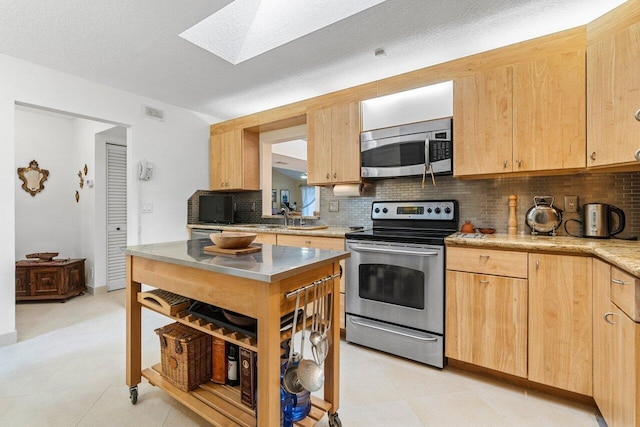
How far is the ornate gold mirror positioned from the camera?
394 centimetres

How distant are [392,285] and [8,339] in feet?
10.3

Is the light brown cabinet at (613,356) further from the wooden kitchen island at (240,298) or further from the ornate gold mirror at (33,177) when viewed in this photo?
the ornate gold mirror at (33,177)

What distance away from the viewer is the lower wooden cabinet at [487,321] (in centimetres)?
179

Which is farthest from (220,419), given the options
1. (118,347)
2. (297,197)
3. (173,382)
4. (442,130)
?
(297,197)

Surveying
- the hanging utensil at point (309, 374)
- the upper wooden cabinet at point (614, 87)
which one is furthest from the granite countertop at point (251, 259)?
the upper wooden cabinet at point (614, 87)

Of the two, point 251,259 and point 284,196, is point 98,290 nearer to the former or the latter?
point 284,196

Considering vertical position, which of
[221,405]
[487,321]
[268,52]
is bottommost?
[221,405]

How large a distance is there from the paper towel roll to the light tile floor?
4.47ft

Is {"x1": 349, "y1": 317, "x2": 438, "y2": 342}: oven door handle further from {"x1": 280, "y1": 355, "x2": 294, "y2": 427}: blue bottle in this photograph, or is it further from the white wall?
the white wall

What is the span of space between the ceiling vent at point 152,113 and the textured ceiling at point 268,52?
27 centimetres

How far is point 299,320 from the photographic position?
140cm

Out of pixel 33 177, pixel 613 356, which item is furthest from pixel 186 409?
pixel 33 177

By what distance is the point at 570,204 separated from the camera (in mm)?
2125

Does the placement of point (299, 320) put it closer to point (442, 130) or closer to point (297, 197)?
point (442, 130)
